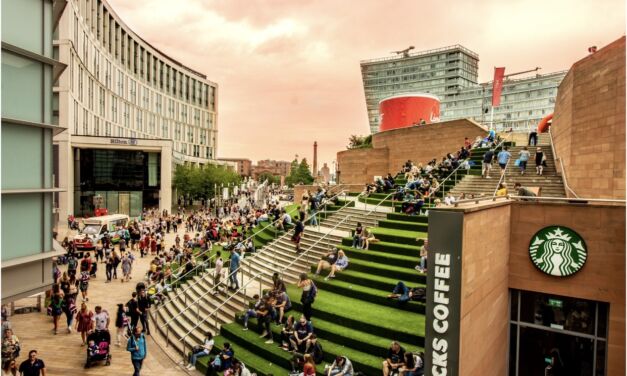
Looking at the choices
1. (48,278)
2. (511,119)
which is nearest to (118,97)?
(48,278)

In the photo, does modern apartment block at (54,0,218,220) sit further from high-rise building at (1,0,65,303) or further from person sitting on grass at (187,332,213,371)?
high-rise building at (1,0,65,303)

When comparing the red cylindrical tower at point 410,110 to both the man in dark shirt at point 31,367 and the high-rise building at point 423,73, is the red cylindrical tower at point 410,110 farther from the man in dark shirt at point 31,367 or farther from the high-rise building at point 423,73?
the high-rise building at point 423,73

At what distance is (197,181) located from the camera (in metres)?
59.8

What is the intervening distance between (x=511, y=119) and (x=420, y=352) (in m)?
104

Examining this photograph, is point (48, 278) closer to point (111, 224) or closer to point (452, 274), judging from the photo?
point (452, 274)

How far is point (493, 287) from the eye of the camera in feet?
29.9

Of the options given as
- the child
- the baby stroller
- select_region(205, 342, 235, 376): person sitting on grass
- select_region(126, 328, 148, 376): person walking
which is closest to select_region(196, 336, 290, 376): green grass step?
select_region(205, 342, 235, 376): person sitting on grass

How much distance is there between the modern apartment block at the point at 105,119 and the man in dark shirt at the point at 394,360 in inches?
1257

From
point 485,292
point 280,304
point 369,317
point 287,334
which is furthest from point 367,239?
point 485,292

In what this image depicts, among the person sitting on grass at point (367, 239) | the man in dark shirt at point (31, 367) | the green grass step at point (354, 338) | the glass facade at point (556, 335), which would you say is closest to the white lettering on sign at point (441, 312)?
the green grass step at point (354, 338)

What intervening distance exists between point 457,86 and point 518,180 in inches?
3779

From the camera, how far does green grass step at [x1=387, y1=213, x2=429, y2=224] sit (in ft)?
54.5

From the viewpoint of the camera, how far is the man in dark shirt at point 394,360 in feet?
27.8

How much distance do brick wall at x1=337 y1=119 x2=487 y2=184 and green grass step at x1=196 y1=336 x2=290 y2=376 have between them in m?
20.9
